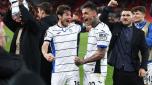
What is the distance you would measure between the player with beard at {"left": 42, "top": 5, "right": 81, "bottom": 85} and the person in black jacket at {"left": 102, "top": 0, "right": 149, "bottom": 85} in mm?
658

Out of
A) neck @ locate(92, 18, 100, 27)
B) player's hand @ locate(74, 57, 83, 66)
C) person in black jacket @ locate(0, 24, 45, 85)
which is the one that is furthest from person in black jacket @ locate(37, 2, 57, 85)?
person in black jacket @ locate(0, 24, 45, 85)

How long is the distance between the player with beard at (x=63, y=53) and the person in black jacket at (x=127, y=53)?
658mm

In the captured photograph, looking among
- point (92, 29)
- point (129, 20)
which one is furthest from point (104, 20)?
point (92, 29)

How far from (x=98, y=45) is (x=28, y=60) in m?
1.02

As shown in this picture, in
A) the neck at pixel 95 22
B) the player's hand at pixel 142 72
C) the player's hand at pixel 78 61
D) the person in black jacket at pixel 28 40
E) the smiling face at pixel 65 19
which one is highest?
the smiling face at pixel 65 19

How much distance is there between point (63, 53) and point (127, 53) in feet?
3.28

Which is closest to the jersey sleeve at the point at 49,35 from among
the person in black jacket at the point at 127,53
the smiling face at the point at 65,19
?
the smiling face at the point at 65,19

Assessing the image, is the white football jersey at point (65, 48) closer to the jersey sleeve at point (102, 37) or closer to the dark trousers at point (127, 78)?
the jersey sleeve at point (102, 37)

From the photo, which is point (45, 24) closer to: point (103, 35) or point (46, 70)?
point (46, 70)

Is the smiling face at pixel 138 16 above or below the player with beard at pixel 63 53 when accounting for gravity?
above

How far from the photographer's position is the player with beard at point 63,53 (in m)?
7.23

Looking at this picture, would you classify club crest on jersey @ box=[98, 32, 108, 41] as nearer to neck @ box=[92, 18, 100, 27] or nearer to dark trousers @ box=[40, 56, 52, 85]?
neck @ box=[92, 18, 100, 27]

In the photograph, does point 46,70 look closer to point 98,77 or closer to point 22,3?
point 98,77

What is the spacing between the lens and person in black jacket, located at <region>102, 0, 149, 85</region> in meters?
7.46
